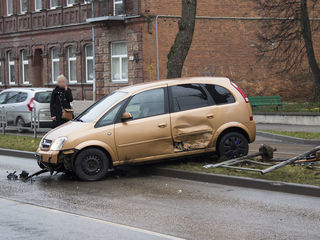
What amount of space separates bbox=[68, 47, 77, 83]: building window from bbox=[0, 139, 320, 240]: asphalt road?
28.4 meters

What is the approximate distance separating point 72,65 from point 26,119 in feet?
63.7

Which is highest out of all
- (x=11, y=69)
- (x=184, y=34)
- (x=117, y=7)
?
(x=117, y=7)

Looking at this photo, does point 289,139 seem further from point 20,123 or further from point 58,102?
point 20,123

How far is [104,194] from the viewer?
10.4 metres

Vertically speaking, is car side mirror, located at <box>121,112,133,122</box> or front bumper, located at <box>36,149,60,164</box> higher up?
car side mirror, located at <box>121,112,133,122</box>

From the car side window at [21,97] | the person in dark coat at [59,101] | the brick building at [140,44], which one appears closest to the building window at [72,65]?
the brick building at [140,44]

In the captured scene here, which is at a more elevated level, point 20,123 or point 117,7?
point 117,7

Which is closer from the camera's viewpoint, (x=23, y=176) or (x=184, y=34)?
(x=23, y=176)

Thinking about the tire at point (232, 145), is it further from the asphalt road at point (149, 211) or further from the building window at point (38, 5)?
the building window at point (38, 5)

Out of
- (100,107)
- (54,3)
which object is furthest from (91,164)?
(54,3)

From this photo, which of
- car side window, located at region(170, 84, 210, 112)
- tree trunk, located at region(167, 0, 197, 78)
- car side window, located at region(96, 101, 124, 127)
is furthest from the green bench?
car side window, located at region(96, 101, 124, 127)

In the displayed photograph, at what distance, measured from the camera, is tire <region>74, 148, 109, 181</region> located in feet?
38.6

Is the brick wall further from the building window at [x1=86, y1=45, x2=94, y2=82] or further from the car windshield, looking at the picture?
the car windshield

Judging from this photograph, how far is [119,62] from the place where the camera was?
36.2m
